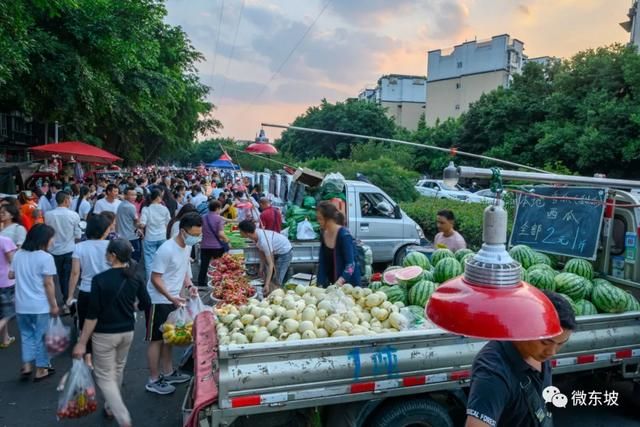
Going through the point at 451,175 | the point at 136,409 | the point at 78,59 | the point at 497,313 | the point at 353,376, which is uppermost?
the point at 78,59

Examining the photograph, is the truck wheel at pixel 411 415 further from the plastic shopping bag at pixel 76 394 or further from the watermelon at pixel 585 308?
the plastic shopping bag at pixel 76 394

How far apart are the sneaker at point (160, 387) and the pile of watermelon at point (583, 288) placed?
3.99 m

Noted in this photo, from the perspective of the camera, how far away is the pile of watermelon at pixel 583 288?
452 centimetres

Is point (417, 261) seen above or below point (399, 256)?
above

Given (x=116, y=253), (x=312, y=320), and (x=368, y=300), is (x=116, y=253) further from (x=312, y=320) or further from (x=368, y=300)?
(x=368, y=300)

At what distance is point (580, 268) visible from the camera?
5074 millimetres

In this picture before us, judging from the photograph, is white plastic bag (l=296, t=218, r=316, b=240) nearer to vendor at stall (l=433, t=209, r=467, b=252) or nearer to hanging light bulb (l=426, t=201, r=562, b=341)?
vendor at stall (l=433, t=209, r=467, b=252)

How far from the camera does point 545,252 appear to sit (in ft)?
19.0

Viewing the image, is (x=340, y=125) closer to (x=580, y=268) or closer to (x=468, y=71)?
(x=468, y=71)

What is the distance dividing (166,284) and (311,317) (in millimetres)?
1810

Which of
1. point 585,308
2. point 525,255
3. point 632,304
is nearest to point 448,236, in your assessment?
point 525,255

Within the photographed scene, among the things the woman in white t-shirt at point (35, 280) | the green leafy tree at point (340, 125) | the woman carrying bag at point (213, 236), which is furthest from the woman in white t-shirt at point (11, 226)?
the green leafy tree at point (340, 125)

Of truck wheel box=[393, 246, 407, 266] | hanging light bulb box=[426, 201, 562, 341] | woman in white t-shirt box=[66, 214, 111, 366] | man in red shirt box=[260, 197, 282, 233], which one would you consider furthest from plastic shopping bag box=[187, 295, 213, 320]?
truck wheel box=[393, 246, 407, 266]

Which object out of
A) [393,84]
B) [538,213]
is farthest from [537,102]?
[393,84]
